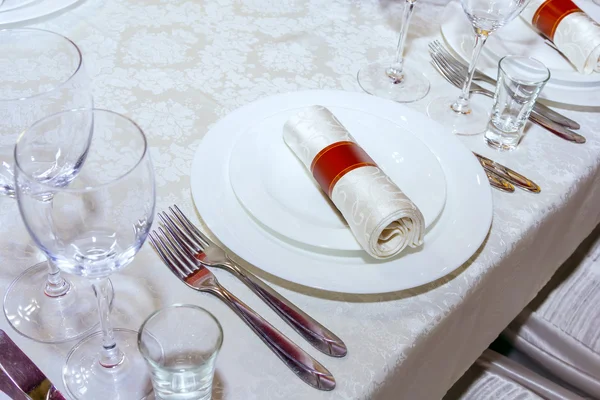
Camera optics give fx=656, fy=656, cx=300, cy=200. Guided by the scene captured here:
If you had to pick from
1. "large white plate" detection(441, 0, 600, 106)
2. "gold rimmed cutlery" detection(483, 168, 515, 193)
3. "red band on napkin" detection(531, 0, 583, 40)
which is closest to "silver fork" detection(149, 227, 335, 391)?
"gold rimmed cutlery" detection(483, 168, 515, 193)

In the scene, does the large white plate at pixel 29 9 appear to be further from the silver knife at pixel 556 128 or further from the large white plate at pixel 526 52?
the silver knife at pixel 556 128

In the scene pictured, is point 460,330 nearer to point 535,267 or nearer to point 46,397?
point 535,267

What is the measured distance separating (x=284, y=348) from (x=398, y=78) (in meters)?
0.54

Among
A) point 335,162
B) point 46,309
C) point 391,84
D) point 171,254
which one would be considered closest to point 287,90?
point 391,84

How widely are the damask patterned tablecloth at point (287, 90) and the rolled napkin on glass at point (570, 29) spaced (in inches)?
3.8

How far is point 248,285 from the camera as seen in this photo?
68 centimetres

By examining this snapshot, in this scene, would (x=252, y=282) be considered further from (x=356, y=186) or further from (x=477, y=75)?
(x=477, y=75)

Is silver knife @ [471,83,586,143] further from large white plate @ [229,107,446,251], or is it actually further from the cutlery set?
the cutlery set

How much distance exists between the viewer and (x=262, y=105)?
0.90m

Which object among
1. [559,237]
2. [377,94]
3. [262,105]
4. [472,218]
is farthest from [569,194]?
[262,105]

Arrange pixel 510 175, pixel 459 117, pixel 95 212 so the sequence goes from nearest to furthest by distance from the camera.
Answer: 1. pixel 95 212
2. pixel 510 175
3. pixel 459 117

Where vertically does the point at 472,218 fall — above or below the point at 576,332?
above

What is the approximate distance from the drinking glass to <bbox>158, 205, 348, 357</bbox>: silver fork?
12 centimetres

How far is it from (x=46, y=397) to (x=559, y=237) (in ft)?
2.29
